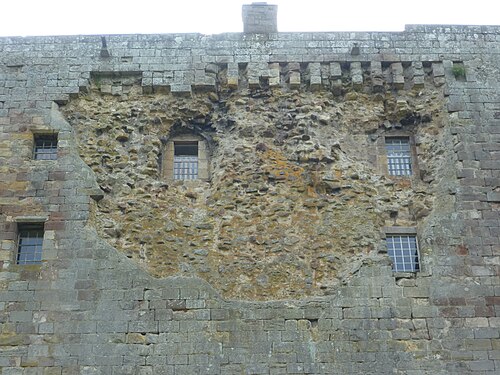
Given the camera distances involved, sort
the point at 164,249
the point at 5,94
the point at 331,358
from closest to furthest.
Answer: the point at 331,358 → the point at 164,249 → the point at 5,94

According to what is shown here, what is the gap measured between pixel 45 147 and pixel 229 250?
413 centimetres

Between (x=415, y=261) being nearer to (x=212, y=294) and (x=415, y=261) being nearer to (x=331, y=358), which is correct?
(x=331, y=358)

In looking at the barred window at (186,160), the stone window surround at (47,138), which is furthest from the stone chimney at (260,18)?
the stone window surround at (47,138)

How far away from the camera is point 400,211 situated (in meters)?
13.5

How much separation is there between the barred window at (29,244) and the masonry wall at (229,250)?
0.71 ft

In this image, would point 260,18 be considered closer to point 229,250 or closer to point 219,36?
point 219,36

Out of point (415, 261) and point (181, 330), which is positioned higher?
point (415, 261)

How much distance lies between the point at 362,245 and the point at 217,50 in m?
4.92

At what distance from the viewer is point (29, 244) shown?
1320 centimetres

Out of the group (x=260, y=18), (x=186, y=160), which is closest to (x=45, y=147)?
(x=186, y=160)

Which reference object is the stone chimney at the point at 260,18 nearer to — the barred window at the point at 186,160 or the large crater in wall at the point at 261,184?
the large crater in wall at the point at 261,184

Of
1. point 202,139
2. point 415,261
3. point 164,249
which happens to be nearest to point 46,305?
point 164,249

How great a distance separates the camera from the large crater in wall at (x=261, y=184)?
13.0 metres

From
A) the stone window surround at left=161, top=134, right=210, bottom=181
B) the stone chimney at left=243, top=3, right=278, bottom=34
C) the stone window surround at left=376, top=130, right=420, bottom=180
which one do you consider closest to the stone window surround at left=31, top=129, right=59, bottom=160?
the stone window surround at left=161, top=134, right=210, bottom=181
